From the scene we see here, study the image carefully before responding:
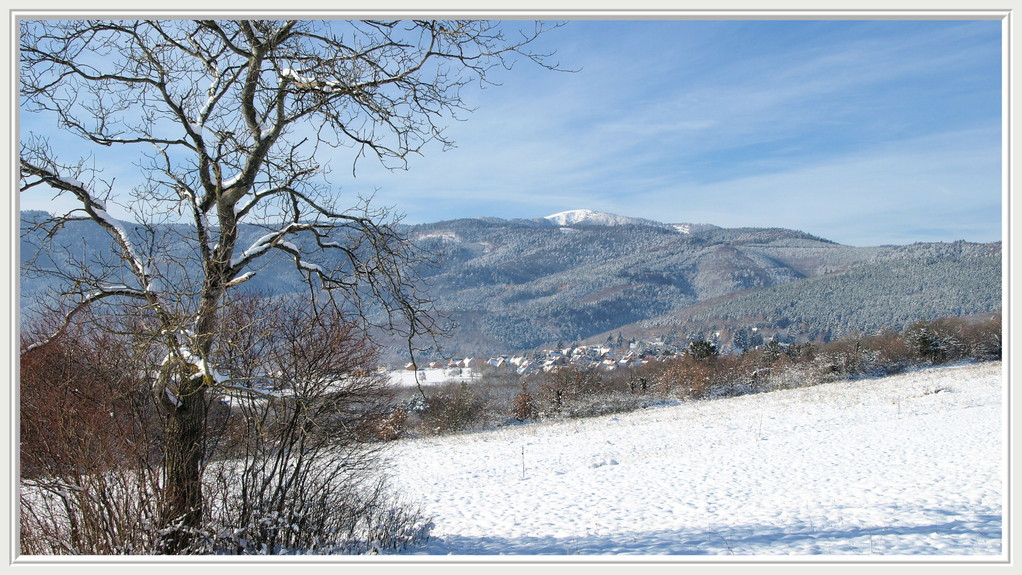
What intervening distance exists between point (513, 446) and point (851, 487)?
1429cm

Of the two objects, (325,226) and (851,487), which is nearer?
(325,226)

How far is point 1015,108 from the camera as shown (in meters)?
3.70

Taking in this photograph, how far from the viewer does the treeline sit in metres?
35.7

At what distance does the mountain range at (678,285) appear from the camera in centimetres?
5803

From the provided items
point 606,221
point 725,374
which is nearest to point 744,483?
point 725,374

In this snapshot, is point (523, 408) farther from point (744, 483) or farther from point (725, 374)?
point (744, 483)

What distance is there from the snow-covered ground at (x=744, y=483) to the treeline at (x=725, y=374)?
32.1ft

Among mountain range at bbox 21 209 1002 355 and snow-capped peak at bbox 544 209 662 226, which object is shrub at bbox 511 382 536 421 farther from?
snow-capped peak at bbox 544 209 662 226

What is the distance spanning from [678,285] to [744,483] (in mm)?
103760

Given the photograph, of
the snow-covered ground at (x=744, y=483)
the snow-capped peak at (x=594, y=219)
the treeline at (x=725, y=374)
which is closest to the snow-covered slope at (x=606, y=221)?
the snow-capped peak at (x=594, y=219)

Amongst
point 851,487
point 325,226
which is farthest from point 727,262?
point 325,226

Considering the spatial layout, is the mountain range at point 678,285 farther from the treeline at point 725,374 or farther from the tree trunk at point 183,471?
the tree trunk at point 183,471

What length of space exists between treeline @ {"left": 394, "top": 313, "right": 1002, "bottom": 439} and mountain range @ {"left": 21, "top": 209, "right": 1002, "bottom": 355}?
4275 mm

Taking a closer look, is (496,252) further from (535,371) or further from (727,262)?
(727,262)
